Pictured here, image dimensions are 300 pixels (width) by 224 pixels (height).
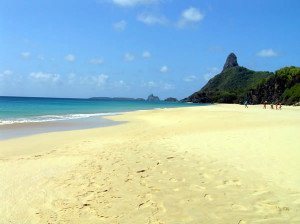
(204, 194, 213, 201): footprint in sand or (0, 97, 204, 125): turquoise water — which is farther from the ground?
(0, 97, 204, 125): turquoise water

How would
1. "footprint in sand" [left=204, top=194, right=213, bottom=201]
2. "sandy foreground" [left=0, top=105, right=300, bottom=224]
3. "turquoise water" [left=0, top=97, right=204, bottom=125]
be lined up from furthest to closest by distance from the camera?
"turquoise water" [left=0, top=97, right=204, bottom=125], "footprint in sand" [left=204, top=194, right=213, bottom=201], "sandy foreground" [left=0, top=105, right=300, bottom=224]

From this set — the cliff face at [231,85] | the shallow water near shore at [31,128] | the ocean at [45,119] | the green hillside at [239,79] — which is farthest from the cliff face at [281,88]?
the green hillside at [239,79]

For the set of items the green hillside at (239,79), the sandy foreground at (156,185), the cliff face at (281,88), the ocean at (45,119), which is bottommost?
the sandy foreground at (156,185)

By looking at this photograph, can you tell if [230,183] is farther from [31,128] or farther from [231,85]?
[231,85]

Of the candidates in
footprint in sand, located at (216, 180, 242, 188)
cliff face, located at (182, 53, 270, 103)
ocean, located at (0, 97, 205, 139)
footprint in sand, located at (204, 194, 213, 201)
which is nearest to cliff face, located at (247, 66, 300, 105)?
cliff face, located at (182, 53, 270, 103)

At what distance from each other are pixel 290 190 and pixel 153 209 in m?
2.84

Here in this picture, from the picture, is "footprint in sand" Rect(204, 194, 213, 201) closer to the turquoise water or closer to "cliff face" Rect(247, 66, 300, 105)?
the turquoise water

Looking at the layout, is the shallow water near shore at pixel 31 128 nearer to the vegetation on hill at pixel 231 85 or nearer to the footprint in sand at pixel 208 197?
the footprint in sand at pixel 208 197

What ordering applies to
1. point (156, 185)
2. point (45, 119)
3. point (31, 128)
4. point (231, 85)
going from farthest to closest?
point (231, 85)
point (45, 119)
point (31, 128)
point (156, 185)

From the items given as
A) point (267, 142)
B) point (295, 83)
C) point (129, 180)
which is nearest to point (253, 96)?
point (295, 83)

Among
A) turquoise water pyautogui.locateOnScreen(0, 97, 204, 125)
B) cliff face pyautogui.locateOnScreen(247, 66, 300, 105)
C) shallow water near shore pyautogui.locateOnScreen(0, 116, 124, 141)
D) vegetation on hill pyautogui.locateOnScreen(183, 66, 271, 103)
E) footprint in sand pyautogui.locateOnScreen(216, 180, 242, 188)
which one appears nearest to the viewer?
footprint in sand pyautogui.locateOnScreen(216, 180, 242, 188)

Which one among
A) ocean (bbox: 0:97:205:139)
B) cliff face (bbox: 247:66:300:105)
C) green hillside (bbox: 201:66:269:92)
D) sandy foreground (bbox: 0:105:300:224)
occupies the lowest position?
sandy foreground (bbox: 0:105:300:224)

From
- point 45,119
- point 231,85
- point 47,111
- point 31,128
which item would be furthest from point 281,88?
point 231,85

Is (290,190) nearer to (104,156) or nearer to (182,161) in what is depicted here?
(182,161)
